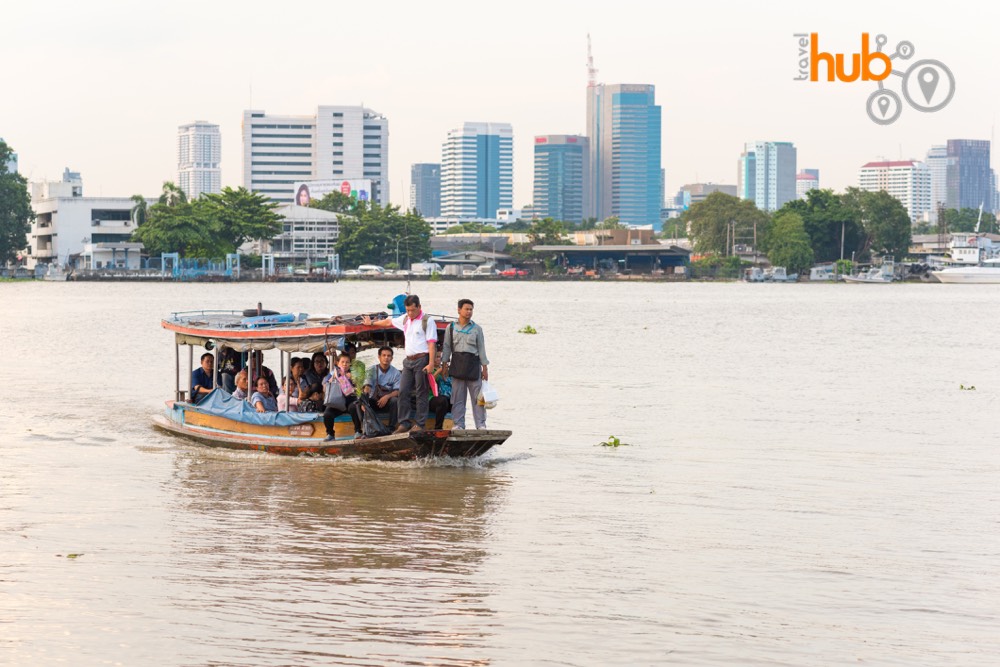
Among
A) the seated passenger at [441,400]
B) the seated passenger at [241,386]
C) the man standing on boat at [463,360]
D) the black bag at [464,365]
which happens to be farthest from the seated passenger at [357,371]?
the seated passenger at [241,386]

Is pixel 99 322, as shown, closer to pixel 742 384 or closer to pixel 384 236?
pixel 742 384

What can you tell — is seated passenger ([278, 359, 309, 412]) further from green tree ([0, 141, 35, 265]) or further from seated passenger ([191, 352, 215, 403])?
green tree ([0, 141, 35, 265])

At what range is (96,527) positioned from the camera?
12.3m

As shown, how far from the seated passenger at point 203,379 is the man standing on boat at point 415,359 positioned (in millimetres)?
3926

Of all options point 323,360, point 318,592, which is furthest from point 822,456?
point 318,592

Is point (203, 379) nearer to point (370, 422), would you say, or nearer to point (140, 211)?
point (370, 422)

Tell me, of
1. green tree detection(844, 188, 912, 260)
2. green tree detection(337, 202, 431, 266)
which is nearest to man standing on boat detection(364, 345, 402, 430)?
green tree detection(337, 202, 431, 266)

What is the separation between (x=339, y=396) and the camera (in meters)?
16.0

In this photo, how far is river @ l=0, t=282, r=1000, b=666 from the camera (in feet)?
29.0

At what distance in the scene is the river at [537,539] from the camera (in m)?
8.84

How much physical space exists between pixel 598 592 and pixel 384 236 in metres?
130

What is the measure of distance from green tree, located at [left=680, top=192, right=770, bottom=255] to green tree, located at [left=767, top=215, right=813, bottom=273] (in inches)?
236

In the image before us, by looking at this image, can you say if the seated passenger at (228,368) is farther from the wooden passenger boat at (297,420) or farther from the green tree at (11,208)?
the green tree at (11,208)

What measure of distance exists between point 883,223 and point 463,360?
454ft
